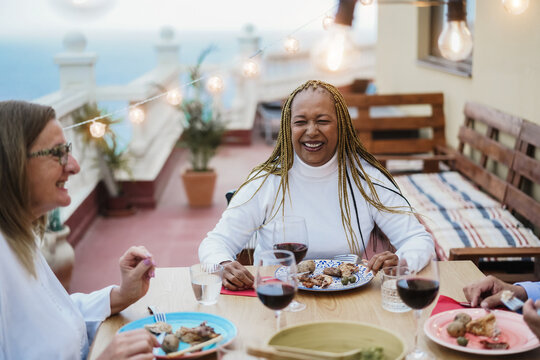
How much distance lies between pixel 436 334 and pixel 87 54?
5.05m

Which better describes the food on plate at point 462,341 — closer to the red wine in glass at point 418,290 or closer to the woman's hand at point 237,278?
the red wine in glass at point 418,290

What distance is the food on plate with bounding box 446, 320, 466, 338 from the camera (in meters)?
1.61

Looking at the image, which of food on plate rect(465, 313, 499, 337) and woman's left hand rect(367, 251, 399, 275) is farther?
woman's left hand rect(367, 251, 399, 275)

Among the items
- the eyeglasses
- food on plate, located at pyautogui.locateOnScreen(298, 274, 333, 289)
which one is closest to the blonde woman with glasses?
the eyeglasses

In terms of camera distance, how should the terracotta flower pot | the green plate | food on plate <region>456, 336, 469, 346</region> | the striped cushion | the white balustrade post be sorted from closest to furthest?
the green plate, food on plate <region>456, 336, 469, 346</region>, the striped cushion, the white balustrade post, the terracotta flower pot

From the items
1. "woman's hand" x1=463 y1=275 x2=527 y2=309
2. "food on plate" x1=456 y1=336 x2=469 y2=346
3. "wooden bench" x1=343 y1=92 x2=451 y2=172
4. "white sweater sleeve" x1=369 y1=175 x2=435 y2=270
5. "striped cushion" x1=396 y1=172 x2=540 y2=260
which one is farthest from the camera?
"wooden bench" x1=343 y1=92 x2=451 y2=172

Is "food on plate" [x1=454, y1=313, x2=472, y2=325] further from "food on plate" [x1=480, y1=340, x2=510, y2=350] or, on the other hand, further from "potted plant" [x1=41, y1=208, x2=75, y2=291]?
"potted plant" [x1=41, y1=208, x2=75, y2=291]

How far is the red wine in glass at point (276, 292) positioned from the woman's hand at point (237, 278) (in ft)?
1.49

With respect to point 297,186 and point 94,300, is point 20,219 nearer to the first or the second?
point 94,300

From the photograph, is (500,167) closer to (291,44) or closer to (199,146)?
(291,44)

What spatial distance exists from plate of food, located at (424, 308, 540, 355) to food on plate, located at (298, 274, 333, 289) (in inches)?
14.3

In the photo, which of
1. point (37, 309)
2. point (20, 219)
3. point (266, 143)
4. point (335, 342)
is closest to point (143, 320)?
point (37, 309)

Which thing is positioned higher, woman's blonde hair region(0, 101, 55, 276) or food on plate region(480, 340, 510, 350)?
woman's blonde hair region(0, 101, 55, 276)

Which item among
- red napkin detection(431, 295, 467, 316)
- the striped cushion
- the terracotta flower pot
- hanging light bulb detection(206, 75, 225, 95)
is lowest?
the terracotta flower pot
